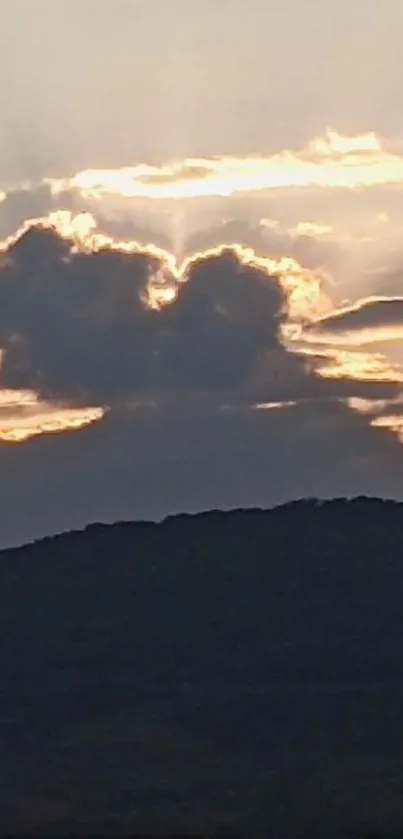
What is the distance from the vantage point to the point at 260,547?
10350 centimetres

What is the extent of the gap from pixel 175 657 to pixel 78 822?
93.6 ft

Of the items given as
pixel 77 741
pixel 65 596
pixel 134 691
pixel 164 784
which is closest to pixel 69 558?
pixel 65 596

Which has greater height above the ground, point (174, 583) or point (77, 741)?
point (174, 583)

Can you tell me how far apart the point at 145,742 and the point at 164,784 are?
679 centimetres

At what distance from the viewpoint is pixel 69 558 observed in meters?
104

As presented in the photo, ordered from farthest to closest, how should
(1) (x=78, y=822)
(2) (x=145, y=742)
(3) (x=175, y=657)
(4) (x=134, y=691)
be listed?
(3) (x=175, y=657) < (4) (x=134, y=691) < (2) (x=145, y=742) < (1) (x=78, y=822)

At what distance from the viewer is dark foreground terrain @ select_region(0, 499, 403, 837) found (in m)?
67.4

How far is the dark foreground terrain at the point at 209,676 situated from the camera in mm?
67438

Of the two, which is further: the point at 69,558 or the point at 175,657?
the point at 69,558

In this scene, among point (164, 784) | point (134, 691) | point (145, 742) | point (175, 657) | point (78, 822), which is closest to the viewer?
point (78, 822)

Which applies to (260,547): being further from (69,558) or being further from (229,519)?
(69,558)

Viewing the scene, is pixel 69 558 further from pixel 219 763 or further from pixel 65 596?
pixel 219 763

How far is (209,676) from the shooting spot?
90625 mm

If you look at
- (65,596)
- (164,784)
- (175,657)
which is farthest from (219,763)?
(65,596)
